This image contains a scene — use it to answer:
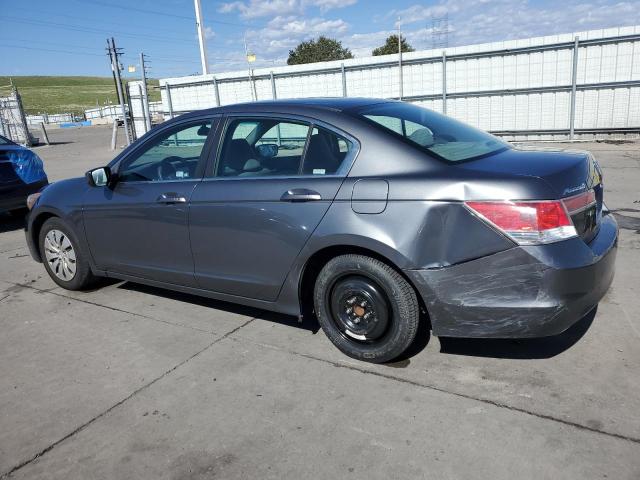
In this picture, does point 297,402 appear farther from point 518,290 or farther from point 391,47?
point 391,47

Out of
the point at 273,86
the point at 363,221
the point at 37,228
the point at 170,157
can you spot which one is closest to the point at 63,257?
the point at 37,228

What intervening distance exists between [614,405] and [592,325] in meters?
1.01

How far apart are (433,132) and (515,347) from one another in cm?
149

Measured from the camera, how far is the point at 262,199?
339 cm

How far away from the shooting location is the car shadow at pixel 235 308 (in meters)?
3.94

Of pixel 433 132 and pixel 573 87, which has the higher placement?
pixel 573 87

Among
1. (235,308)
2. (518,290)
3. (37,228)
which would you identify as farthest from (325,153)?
(37,228)

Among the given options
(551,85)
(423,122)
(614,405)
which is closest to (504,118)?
(551,85)

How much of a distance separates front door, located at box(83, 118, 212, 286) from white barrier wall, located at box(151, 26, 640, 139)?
1338 centimetres

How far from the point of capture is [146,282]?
4297 millimetres

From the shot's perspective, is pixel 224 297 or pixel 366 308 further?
pixel 224 297

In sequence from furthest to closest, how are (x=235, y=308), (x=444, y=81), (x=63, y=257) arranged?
(x=444, y=81), (x=63, y=257), (x=235, y=308)

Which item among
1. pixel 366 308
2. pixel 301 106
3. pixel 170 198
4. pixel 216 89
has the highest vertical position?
pixel 216 89

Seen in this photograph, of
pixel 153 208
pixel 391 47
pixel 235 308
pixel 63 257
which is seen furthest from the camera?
pixel 391 47
